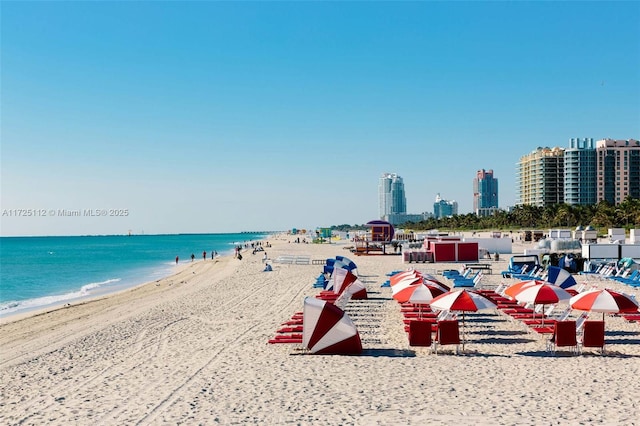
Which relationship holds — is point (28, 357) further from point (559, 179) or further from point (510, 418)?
point (559, 179)

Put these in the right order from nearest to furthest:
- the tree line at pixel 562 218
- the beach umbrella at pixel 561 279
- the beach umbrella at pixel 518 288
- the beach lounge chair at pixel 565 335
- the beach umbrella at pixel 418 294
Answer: the beach lounge chair at pixel 565 335
the beach umbrella at pixel 418 294
the beach umbrella at pixel 518 288
the beach umbrella at pixel 561 279
the tree line at pixel 562 218

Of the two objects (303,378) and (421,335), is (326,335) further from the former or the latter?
(421,335)

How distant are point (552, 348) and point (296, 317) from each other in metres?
6.52

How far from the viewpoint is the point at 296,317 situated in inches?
602

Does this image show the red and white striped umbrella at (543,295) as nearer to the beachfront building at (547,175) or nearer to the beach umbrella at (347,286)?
the beach umbrella at (347,286)

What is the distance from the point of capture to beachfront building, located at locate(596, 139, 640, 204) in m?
140

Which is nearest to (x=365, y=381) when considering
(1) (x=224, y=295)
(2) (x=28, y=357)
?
(2) (x=28, y=357)

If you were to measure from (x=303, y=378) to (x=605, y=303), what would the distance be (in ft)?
21.8

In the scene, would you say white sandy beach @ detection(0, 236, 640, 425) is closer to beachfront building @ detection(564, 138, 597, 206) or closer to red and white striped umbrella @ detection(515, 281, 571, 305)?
red and white striped umbrella @ detection(515, 281, 571, 305)

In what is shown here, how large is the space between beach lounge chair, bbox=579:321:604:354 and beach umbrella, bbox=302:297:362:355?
4.58 metres

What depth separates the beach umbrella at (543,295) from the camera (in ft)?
42.8

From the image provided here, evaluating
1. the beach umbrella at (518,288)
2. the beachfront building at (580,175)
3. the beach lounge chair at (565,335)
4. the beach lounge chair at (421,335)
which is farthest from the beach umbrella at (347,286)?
the beachfront building at (580,175)

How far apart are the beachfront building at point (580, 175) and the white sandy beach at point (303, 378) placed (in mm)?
140484

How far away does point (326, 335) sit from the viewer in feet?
38.0
